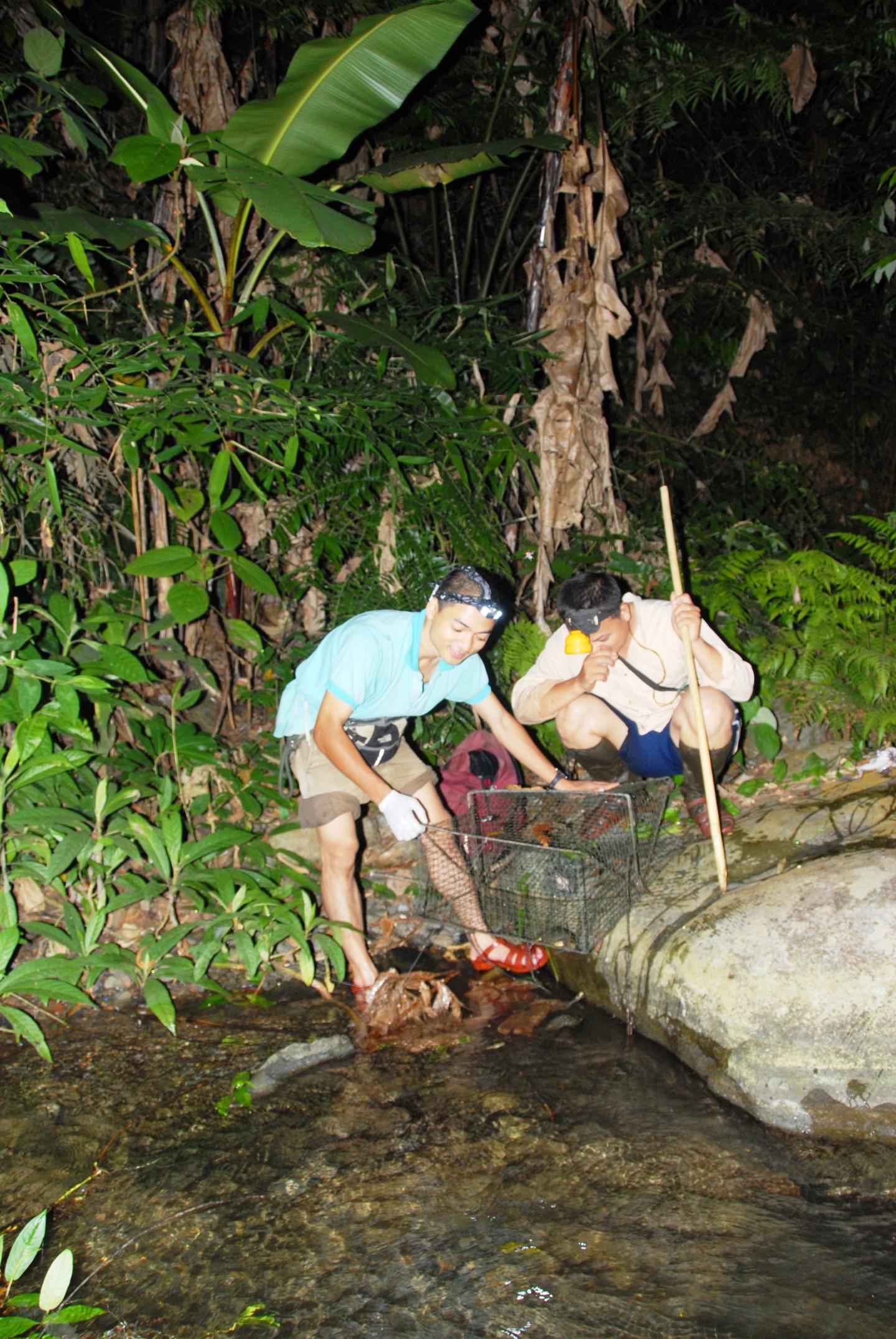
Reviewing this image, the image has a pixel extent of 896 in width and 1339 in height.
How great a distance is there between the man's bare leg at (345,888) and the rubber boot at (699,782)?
1.43 meters

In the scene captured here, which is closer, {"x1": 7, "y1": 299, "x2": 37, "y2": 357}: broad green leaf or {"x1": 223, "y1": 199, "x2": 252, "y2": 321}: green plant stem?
{"x1": 7, "y1": 299, "x2": 37, "y2": 357}: broad green leaf

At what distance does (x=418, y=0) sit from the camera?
4320 mm

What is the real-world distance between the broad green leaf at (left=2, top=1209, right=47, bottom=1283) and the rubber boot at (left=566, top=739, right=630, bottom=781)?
2.64 meters

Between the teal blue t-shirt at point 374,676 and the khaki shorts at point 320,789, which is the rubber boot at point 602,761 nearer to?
the teal blue t-shirt at point 374,676

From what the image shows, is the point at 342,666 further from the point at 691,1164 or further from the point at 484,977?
the point at 691,1164

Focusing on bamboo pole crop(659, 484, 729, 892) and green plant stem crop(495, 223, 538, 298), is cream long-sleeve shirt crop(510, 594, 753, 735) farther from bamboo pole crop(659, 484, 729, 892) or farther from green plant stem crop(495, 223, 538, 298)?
green plant stem crop(495, 223, 538, 298)

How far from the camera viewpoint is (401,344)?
397cm

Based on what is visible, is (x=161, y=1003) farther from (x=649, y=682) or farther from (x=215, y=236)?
(x=215, y=236)

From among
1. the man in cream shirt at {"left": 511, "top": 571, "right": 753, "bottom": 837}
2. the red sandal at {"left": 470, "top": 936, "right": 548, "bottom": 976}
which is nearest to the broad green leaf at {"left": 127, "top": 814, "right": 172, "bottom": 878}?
the red sandal at {"left": 470, "top": 936, "right": 548, "bottom": 976}

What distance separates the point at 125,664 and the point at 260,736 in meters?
1.33

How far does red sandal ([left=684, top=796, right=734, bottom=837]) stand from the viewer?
3.75 metres

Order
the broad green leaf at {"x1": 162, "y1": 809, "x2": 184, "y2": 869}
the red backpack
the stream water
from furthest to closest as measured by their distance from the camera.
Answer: the red backpack, the broad green leaf at {"x1": 162, "y1": 809, "x2": 184, "y2": 869}, the stream water

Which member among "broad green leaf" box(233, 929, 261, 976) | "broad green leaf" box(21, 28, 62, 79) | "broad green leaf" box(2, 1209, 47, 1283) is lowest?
"broad green leaf" box(233, 929, 261, 976)

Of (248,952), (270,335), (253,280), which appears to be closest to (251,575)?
(270,335)
